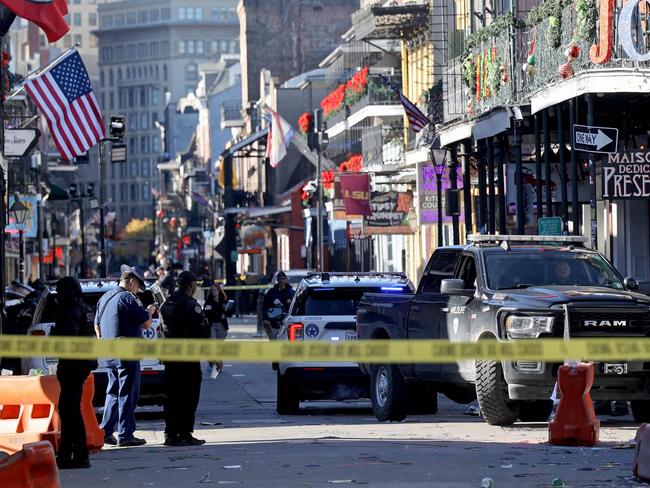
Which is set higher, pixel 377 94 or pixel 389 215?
pixel 377 94

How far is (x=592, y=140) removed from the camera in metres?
25.0

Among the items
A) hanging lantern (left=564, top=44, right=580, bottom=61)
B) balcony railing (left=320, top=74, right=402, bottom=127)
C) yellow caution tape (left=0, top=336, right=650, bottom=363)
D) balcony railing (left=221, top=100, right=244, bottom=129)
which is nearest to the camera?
yellow caution tape (left=0, top=336, right=650, bottom=363)

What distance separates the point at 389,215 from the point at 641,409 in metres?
35.0

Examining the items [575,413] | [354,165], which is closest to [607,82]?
[575,413]

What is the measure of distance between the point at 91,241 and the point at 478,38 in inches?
4459

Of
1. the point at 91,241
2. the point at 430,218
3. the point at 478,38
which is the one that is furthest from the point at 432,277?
the point at 91,241

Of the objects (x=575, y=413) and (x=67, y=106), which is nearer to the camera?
(x=575, y=413)

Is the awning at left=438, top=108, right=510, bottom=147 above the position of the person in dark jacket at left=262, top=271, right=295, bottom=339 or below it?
above

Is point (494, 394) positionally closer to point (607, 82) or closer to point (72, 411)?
point (72, 411)

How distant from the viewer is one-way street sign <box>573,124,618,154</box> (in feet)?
81.8

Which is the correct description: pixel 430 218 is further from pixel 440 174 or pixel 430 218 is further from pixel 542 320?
pixel 542 320

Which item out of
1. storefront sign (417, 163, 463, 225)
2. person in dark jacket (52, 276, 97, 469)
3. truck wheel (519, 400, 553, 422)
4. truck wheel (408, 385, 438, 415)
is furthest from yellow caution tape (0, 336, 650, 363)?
storefront sign (417, 163, 463, 225)

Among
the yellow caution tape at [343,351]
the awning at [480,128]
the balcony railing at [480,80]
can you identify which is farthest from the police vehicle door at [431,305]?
the balcony railing at [480,80]

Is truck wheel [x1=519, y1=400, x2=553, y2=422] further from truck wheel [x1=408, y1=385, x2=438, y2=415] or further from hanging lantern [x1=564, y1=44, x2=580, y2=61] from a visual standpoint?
hanging lantern [x1=564, y1=44, x2=580, y2=61]
